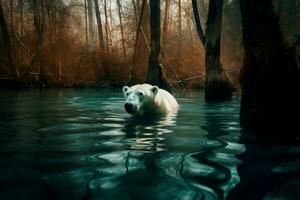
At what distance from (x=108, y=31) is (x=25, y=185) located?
22.1 m

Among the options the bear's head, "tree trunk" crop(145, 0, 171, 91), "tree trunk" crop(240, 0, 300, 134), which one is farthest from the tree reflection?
"tree trunk" crop(145, 0, 171, 91)

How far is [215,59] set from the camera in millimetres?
10688

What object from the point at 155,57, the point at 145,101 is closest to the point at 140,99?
the point at 145,101

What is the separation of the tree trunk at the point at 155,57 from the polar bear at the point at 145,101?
5.65 m

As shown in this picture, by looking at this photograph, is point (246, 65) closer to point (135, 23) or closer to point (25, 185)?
point (25, 185)

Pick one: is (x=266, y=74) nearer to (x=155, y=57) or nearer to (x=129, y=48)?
(x=155, y=57)

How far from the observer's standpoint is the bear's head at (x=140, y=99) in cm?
579

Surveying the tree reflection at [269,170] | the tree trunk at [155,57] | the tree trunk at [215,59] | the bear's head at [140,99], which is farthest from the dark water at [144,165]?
the tree trunk at [155,57]

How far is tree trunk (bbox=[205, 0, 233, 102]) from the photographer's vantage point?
1052cm

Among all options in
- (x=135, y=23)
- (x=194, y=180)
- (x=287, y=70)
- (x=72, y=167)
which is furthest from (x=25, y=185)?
(x=135, y=23)

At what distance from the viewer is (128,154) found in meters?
3.00

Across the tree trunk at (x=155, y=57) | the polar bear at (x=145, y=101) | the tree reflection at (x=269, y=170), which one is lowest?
the tree reflection at (x=269, y=170)

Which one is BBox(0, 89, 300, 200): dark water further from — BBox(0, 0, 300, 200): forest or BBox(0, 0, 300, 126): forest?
BBox(0, 0, 300, 126): forest

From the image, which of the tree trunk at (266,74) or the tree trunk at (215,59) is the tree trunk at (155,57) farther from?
the tree trunk at (266,74)
